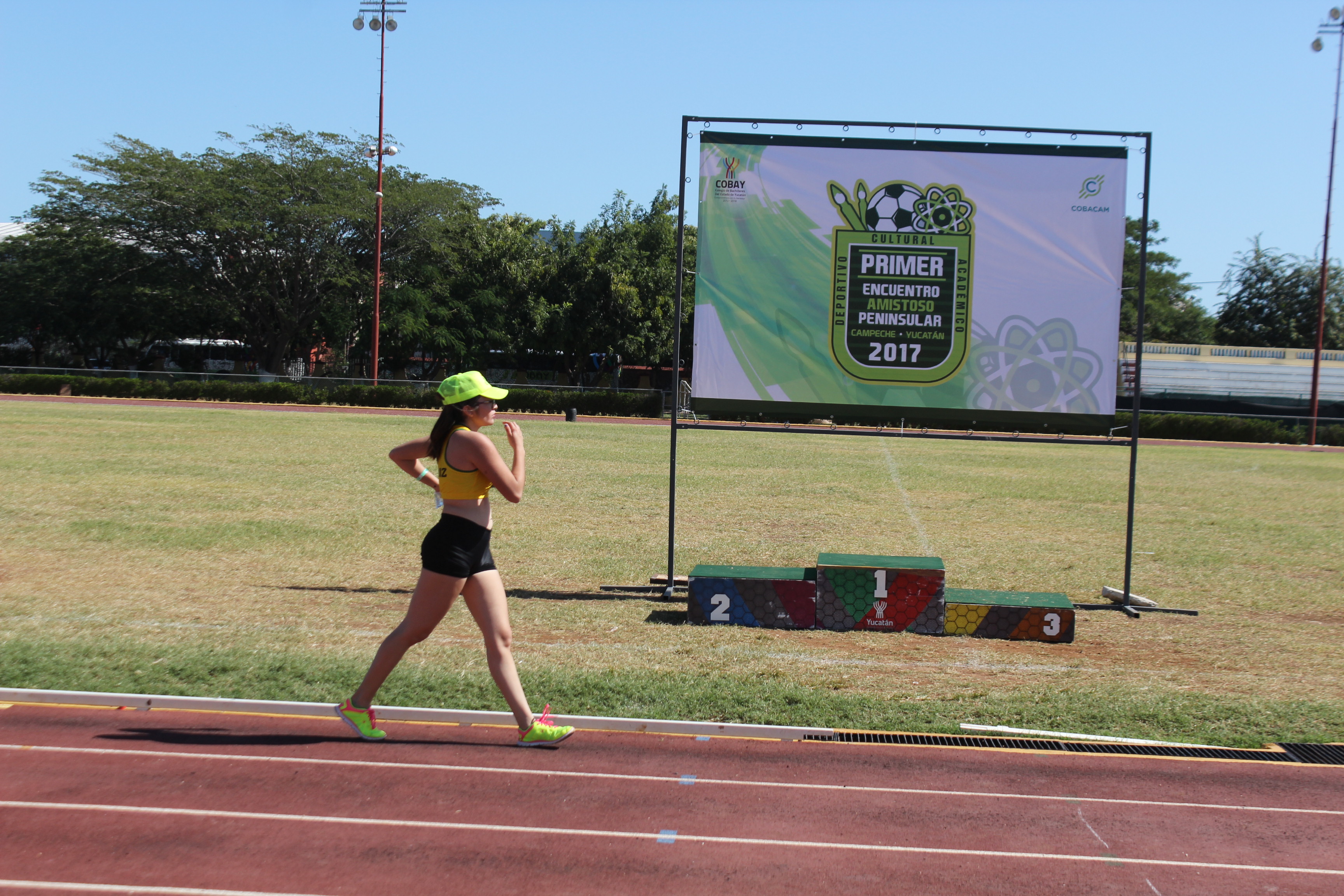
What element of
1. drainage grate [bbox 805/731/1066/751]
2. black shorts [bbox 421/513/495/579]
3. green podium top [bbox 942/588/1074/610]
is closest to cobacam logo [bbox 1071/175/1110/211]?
green podium top [bbox 942/588/1074/610]

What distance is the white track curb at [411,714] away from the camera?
6039 millimetres

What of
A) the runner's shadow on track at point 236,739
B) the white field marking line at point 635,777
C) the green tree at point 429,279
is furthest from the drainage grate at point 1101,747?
the green tree at point 429,279

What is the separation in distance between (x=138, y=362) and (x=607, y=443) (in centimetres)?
4643

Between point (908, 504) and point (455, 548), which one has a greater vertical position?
point (455, 548)

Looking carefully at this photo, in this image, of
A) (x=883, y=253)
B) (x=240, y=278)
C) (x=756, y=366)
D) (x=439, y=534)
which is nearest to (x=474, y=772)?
(x=439, y=534)

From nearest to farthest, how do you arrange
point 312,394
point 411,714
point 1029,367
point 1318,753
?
point 1318,753 < point 411,714 < point 1029,367 < point 312,394

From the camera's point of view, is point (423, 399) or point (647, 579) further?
point (423, 399)

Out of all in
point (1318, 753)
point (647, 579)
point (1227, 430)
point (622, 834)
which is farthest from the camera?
point (1227, 430)

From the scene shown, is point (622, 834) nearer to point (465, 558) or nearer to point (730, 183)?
point (465, 558)

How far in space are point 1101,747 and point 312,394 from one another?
4695cm

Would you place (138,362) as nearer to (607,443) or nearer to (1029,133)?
(607,443)

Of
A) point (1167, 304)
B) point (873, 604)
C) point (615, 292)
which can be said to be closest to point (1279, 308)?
point (1167, 304)

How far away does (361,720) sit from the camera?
18.6ft

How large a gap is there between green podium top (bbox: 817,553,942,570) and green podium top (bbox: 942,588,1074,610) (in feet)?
0.93
